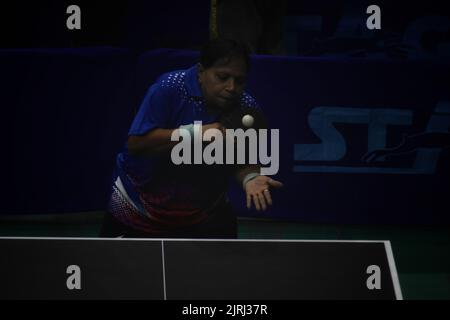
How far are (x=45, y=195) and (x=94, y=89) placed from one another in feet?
1.77

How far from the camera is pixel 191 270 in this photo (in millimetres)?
3730

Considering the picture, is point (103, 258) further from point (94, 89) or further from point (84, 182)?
point (94, 89)

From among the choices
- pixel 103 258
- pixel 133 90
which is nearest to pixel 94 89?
pixel 133 90

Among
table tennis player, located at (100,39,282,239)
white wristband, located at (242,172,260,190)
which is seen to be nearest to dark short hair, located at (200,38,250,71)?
table tennis player, located at (100,39,282,239)

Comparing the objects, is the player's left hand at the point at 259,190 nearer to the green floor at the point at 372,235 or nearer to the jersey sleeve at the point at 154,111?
the green floor at the point at 372,235

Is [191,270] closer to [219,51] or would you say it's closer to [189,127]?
[189,127]

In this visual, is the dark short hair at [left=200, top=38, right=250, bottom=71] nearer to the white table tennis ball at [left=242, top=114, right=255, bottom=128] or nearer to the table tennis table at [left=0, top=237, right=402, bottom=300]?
the white table tennis ball at [left=242, top=114, right=255, bottom=128]

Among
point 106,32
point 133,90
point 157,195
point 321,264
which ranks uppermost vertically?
point 106,32

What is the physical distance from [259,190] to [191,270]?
1.57ft

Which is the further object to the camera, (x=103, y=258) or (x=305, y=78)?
(x=305, y=78)

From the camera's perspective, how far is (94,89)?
3.96 m

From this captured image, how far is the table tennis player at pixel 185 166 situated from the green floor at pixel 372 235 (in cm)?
10

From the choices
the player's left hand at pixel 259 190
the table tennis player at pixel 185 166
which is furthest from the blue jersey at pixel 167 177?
the player's left hand at pixel 259 190

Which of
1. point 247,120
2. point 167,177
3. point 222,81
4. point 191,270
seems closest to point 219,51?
point 222,81
